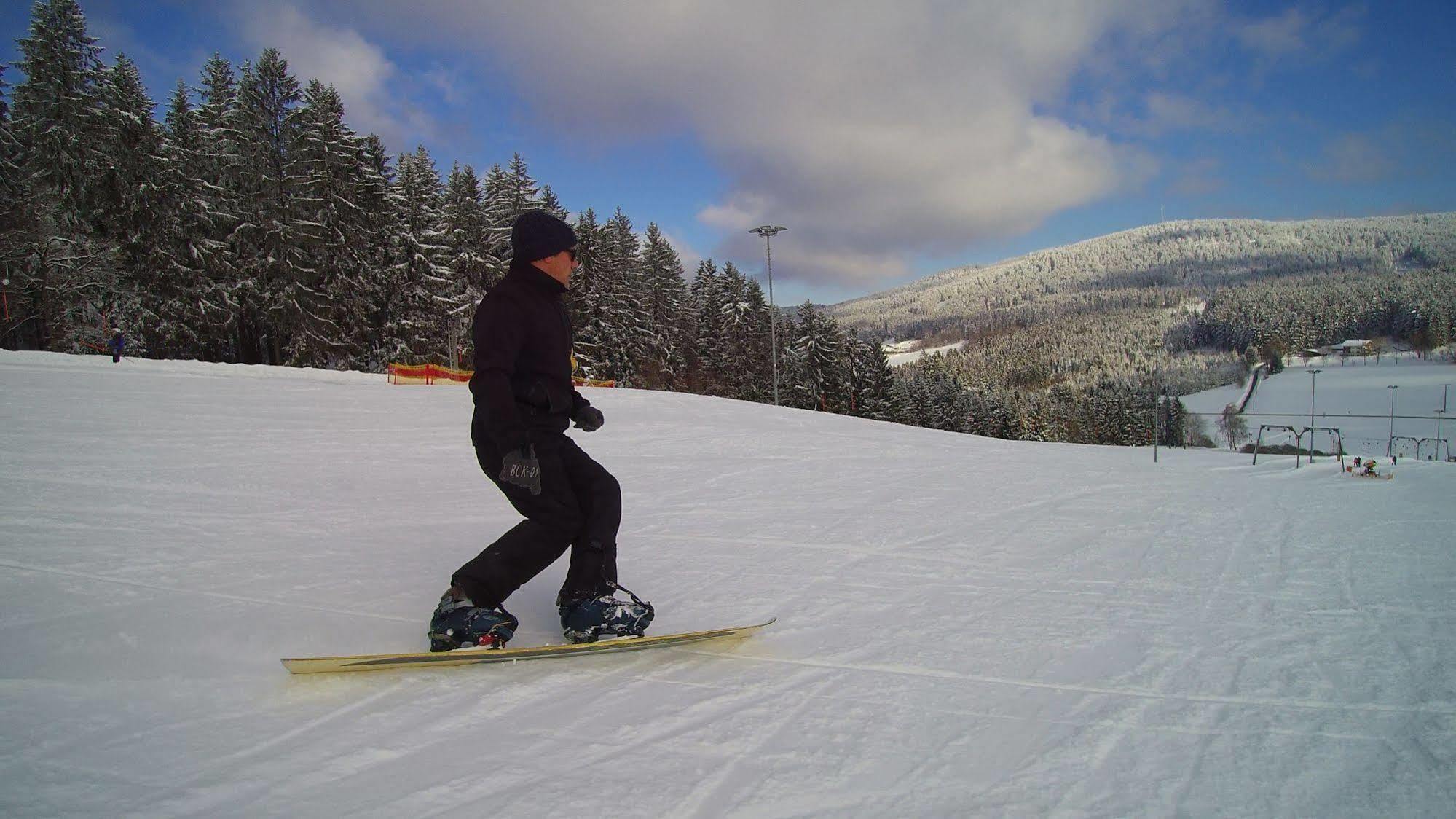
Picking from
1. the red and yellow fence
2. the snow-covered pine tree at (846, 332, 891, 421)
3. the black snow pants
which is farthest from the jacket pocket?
the snow-covered pine tree at (846, 332, 891, 421)

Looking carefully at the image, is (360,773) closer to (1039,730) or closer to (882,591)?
(1039,730)

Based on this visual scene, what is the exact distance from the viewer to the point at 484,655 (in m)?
2.84

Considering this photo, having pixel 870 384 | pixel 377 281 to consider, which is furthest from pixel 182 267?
pixel 870 384

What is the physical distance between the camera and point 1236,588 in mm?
4168

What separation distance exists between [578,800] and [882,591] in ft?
8.41

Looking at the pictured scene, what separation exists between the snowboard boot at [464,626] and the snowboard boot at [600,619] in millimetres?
256

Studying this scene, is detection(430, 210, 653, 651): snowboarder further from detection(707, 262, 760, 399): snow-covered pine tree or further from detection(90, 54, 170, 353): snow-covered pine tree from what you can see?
detection(707, 262, 760, 399): snow-covered pine tree

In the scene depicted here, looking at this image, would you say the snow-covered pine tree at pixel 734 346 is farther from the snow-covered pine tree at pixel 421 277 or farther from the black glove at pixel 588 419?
the black glove at pixel 588 419

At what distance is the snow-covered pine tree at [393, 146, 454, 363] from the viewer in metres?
38.7

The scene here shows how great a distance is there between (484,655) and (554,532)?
0.56m

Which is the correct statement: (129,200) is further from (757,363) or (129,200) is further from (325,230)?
(757,363)

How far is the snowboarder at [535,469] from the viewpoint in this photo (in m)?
2.93

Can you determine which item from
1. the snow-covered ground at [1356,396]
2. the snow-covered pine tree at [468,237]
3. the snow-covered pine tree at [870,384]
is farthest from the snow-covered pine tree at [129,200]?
the snow-covered ground at [1356,396]

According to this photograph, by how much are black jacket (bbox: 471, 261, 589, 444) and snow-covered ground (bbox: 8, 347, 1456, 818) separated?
1025 mm
